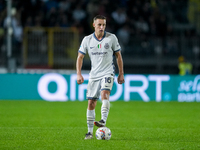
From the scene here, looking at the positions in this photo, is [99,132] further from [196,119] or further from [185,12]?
[185,12]

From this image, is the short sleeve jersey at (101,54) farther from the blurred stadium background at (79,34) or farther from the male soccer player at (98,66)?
the blurred stadium background at (79,34)

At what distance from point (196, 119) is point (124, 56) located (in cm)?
794

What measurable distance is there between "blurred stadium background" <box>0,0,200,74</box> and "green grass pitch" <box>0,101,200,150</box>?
4059 mm

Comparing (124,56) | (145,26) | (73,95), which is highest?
(145,26)

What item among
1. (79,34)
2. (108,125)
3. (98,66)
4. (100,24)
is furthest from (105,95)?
(79,34)

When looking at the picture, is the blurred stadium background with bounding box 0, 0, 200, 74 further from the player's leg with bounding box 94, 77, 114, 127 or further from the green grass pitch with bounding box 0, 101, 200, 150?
the player's leg with bounding box 94, 77, 114, 127

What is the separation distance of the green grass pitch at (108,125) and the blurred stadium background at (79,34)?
406cm

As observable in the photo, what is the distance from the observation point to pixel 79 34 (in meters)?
18.0

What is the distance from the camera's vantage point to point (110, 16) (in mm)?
19938

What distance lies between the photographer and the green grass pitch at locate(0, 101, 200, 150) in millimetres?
6477

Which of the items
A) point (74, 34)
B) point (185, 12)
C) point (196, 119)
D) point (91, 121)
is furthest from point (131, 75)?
point (91, 121)

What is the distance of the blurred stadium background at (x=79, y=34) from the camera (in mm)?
17562

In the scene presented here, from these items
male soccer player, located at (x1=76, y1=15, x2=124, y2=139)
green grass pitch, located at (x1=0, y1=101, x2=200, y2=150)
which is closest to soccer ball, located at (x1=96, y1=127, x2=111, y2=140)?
green grass pitch, located at (x1=0, y1=101, x2=200, y2=150)

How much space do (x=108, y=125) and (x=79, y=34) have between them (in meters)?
9.25
